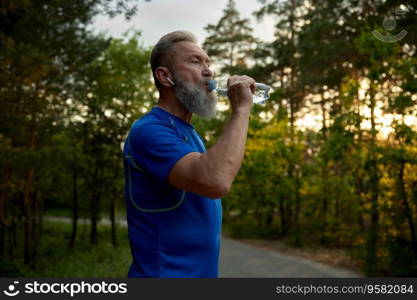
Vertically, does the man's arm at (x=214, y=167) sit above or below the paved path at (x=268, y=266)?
above

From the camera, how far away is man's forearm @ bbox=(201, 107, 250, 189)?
1674 mm

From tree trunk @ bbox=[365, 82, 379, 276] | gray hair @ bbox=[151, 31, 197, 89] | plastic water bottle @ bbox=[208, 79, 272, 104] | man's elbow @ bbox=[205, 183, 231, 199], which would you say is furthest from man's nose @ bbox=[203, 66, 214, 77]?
tree trunk @ bbox=[365, 82, 379, 276]

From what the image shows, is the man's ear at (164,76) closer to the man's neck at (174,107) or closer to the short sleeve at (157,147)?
the man's neck at (174,107)

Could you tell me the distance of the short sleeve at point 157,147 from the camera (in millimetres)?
1740

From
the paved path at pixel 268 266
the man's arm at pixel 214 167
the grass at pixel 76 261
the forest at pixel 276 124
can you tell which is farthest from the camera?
the grass at pixel 76 261

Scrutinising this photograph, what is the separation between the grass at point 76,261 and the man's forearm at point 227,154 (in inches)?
393

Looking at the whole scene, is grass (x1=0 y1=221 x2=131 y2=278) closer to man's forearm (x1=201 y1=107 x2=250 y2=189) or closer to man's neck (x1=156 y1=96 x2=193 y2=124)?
man's neck (x1=156 y1=96 x2=193 y2=124)

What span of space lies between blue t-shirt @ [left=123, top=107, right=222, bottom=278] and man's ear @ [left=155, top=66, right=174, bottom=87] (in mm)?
217

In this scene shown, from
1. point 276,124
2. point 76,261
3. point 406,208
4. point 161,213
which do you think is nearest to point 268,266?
point 406,208

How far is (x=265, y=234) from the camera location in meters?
23.4

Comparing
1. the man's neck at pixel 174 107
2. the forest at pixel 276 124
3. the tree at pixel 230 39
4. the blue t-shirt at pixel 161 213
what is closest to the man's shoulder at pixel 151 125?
the blue t-shirt at pixel 161 213

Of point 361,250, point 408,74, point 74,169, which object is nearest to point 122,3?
point 408,74

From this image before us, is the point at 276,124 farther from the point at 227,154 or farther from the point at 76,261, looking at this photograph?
the point at 227,154

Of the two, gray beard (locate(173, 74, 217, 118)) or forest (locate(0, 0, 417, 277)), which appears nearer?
gray beard (locate(173, 74, 217, 118))
